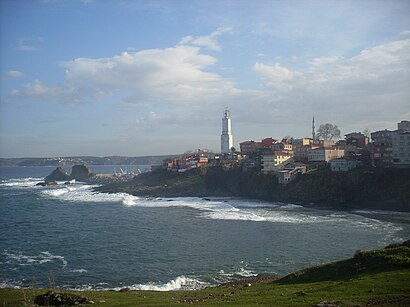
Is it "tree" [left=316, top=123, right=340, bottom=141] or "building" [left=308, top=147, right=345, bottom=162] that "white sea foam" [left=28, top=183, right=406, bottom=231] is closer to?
"building" [left=308, top=147, right=345, bottom=162]

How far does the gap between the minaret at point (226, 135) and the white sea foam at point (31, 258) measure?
115449 millimetres

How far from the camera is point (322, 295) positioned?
50.1 ft

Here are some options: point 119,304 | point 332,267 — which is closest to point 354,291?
point 332,267

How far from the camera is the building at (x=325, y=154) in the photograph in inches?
3307

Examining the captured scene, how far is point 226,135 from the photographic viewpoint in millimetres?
146875

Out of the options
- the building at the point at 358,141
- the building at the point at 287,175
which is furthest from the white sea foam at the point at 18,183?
the building at the point at 358,141

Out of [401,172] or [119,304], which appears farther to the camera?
[401,172]

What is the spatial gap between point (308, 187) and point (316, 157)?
17770mm

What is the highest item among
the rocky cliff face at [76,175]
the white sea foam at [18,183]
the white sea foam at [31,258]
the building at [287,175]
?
the building at [287,175]

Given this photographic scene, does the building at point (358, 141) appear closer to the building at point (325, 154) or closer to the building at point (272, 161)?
the building at point (325, 154)

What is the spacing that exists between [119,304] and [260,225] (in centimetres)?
3103

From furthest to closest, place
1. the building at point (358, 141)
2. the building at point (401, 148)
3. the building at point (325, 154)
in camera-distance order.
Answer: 1. the building at point (358, 141)
2. the building at point (325, 154)
3. the building at point (401, 148)

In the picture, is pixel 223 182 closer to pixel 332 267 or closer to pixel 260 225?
pixel 260 225

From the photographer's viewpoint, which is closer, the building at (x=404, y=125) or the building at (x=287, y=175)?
the building at (x=287, y=175)
